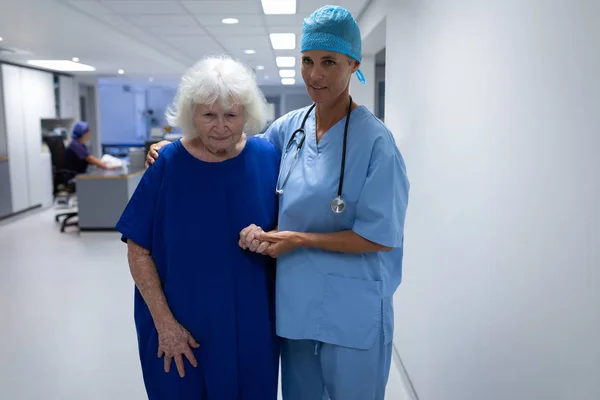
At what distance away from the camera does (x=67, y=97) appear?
31.9 ft

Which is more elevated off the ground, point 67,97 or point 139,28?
point 139,28

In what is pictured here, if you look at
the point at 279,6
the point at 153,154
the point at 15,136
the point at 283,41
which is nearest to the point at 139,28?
the point at 283,41

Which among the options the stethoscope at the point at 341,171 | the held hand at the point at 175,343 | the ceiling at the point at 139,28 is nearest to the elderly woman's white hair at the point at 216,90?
the stethoscope at the point at 341,171

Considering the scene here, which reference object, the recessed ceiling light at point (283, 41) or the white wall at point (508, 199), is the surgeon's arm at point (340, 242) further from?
the recessed ceiling light at point (283, 41)

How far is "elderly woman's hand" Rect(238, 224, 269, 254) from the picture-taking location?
4.51 ft

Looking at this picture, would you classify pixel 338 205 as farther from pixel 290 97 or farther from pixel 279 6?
pixel 290 97

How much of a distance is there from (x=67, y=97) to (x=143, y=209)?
9.36 meters

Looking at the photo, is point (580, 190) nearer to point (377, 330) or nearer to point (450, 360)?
point (377, 330)

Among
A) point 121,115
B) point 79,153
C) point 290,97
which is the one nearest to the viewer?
point 79,153

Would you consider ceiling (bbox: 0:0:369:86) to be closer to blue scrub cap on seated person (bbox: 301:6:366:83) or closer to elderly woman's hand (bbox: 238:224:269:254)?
blue scrub cap on seated person (bbox: 301:6:366:83)

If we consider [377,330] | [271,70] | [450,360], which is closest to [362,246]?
[377,330]

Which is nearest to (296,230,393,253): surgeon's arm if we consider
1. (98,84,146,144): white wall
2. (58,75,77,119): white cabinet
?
(58,75,77,119): white cabinet

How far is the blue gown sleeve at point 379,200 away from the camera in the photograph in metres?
1.37

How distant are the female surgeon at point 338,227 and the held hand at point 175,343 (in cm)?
26
